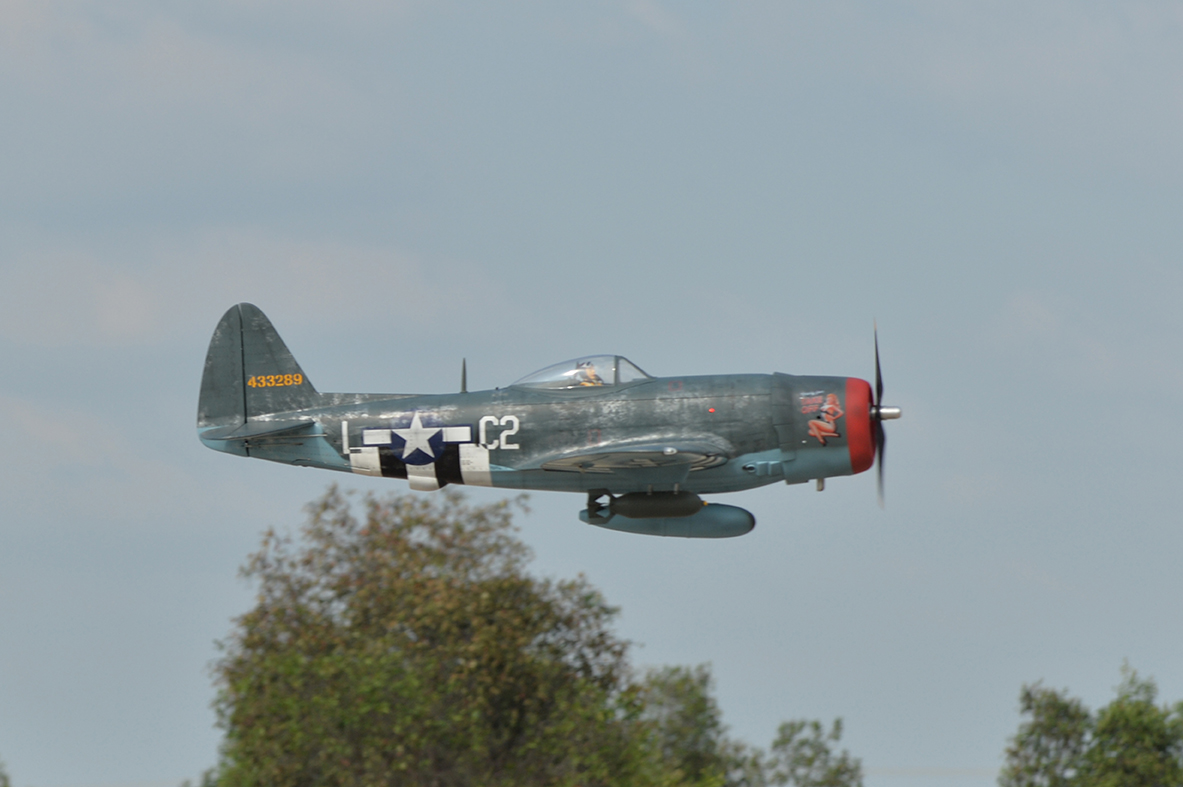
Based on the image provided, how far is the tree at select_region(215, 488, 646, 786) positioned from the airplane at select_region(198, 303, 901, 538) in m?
5.02

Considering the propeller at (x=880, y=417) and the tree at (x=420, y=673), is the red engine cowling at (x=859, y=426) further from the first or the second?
the tree at (x=420, y=673)

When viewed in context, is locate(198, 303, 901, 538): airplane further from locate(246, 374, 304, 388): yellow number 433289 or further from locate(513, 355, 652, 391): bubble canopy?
locate(246, 374, 304, 388): yellow number 433289

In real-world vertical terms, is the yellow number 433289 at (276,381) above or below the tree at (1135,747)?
above

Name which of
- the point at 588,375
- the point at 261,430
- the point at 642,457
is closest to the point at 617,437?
the point at 642,457

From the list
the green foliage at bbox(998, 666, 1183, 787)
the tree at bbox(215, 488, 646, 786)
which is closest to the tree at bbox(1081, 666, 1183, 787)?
the green foliage at bbox(998, 666, 1183, 787)

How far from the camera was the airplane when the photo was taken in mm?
21656

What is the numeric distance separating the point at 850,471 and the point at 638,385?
136 inches

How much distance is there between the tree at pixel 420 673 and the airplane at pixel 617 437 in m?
→ 5.02

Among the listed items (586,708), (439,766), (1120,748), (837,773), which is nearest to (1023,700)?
(1120,748)

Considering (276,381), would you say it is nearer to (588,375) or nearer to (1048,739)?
(588,375)

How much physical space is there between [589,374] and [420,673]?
25.3 ft

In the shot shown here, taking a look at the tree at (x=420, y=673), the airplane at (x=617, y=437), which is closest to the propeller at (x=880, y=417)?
the airplane at (x=617, y=437)

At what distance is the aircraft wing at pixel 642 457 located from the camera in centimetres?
2122

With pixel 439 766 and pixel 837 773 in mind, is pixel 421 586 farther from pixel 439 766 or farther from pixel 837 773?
pixel 837 773
